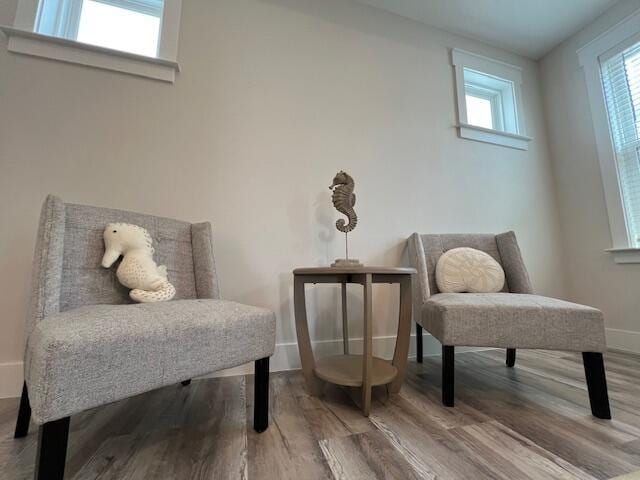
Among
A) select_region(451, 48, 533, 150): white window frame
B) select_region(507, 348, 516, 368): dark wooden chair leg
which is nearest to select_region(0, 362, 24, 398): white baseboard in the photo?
select_region(507, 348, 516, 368): dark wooden chair leg

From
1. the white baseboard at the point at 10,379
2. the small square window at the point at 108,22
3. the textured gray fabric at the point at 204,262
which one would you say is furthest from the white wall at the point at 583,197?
the white baseboard at the point at 10,379

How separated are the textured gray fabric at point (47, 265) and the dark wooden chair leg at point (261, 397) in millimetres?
577

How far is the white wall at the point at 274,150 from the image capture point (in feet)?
4.15

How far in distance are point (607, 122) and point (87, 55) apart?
3.15 m

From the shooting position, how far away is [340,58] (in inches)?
70.4

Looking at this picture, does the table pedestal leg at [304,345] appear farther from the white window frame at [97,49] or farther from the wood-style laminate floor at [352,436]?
the white window frame at [97,49]

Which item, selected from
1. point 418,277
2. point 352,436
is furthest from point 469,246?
point 352,436

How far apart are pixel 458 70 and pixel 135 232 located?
7.62 feet

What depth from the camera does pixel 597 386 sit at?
955mm

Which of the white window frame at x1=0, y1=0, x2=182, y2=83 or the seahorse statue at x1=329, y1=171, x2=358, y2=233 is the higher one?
the white window frame at x1=0, y1=0, x2=182, y2=83

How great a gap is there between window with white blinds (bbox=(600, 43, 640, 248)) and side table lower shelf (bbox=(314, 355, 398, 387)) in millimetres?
1871

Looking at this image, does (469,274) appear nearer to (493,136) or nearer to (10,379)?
(493,136)

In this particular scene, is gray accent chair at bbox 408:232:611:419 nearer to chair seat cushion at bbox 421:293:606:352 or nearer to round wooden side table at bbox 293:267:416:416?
chair seat cushion at bbox 421:293:606:352

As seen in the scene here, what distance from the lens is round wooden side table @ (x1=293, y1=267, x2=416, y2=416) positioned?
3.35ft
